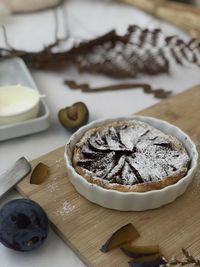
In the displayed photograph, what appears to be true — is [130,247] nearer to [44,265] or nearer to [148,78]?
[44,265]

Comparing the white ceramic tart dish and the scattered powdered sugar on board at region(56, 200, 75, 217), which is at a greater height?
the white ceramic tart dish

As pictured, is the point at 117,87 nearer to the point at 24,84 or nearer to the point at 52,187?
the point at 24,84

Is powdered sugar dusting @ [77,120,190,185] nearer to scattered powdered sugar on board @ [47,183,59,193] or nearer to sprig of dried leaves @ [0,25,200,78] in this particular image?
scattered powdered sugar on board @ [47,183,59,193]

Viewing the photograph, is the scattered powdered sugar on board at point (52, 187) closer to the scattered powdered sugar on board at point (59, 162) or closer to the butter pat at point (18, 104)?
the scattered powdered sugar on board at point (59, 162)

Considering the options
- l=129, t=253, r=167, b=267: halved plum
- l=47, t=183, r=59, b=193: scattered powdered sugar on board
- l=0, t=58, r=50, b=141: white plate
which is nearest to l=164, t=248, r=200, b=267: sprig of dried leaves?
l=129, t=253, r=167, b=267: halved plum

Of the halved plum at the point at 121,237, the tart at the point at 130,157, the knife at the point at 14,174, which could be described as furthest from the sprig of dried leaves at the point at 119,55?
the halved plum at the point at 121,237
